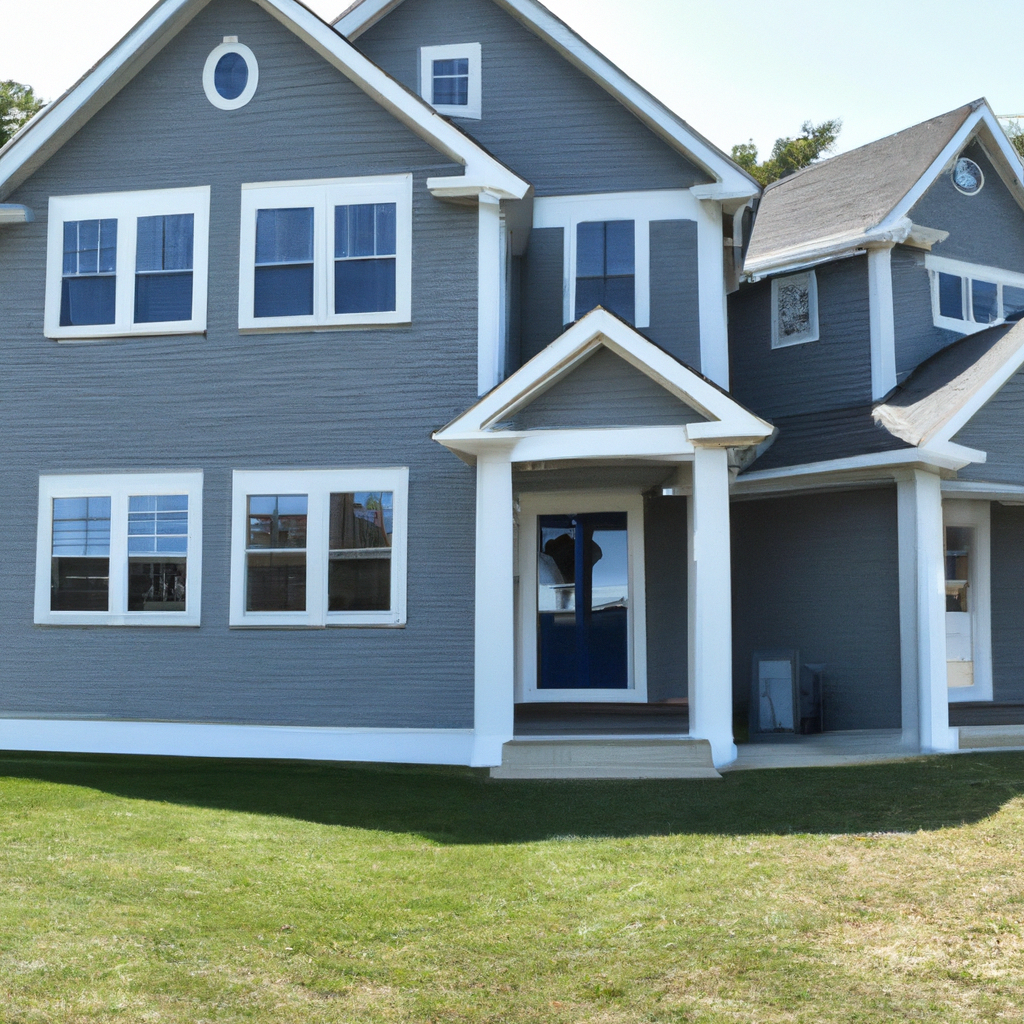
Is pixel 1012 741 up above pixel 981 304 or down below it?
below

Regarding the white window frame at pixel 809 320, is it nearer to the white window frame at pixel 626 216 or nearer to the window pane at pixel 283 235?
the white window frame at pixel 626 216

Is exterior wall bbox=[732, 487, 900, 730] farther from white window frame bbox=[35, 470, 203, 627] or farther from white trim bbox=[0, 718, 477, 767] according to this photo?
white window frame bbox=[35, 470, 203, 627]

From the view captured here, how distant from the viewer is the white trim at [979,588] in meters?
14.9

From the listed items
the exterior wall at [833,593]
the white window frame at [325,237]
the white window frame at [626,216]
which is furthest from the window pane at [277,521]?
the exterior wall at [833,593]

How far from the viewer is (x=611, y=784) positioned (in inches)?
410

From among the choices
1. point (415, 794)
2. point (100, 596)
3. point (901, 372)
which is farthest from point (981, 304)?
point (100, 596)

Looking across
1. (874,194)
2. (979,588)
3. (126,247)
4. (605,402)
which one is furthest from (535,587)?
(874,194)

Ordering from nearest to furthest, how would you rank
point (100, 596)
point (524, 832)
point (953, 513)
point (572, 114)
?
1. point (524, 832)
2. point (100, 596)
3. point (572, 114)
4. point (953, 513)

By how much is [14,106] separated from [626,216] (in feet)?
80.0

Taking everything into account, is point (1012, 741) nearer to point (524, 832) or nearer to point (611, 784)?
point (611, 784)

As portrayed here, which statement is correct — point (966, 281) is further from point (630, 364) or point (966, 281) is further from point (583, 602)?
point (630, 364)

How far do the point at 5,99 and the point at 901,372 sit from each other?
26.3 meters

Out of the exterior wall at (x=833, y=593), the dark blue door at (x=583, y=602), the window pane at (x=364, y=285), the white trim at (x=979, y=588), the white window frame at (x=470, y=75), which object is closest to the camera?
the window pane at (x=364, y=285)

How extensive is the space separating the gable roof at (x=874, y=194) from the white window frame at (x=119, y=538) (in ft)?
25.9
